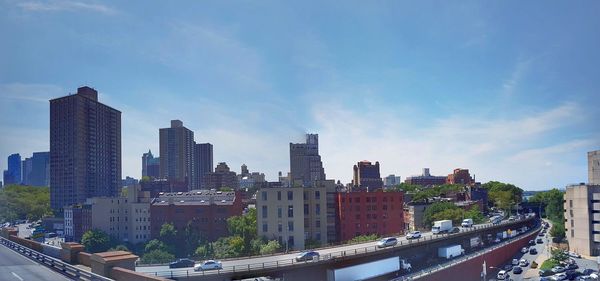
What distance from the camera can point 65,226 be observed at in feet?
155

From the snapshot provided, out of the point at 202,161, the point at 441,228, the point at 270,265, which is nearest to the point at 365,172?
the point at 202,161

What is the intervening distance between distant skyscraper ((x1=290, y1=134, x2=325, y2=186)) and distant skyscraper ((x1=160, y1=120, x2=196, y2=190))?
103 ft

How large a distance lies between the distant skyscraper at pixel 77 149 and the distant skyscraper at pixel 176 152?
934 inches

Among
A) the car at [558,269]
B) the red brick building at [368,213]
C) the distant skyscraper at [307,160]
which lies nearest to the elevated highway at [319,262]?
the car at [558,269]

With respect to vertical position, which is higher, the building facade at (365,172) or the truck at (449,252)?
the building facade at (365,172)

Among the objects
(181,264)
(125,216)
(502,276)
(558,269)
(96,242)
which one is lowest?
(502,276)

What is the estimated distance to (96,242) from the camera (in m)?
37.8

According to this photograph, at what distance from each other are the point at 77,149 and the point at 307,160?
32.0 meters

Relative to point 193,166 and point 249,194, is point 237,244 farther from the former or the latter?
point 193,166

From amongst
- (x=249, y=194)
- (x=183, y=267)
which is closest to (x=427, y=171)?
(x=249, y=194)

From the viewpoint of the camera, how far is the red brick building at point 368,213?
1458 inches

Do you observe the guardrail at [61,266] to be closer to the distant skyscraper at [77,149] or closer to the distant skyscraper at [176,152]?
the distant skyscraper at [77,149]

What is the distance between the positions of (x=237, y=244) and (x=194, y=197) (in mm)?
13669

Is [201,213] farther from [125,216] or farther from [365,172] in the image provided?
[365,172]
